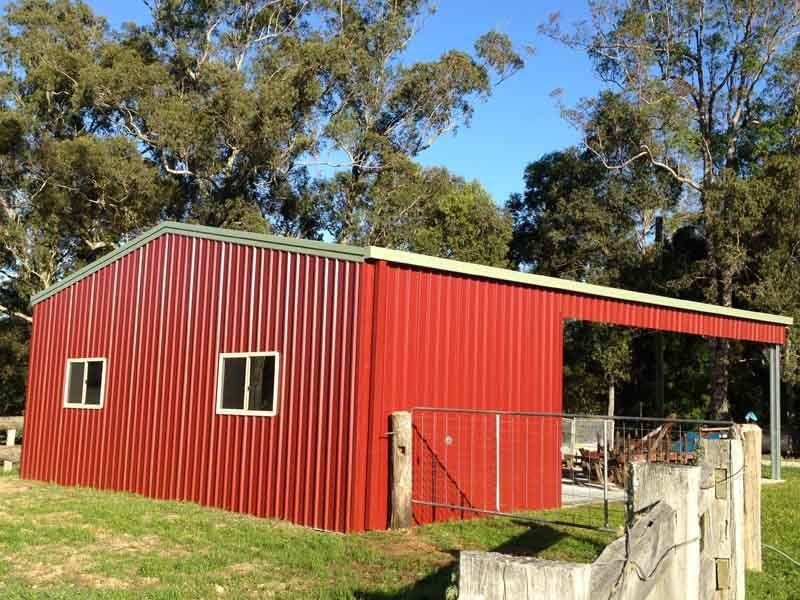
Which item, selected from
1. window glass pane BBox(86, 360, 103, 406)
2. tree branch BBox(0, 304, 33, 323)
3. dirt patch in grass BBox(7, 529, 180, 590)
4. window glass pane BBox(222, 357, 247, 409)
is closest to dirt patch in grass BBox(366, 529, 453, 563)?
dirt patch in grass BBox(7, 529, 180, 590)

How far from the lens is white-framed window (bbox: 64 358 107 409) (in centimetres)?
1208

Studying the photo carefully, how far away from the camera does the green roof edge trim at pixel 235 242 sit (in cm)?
864

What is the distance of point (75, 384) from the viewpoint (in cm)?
1270

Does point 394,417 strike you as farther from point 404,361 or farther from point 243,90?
point 243,90

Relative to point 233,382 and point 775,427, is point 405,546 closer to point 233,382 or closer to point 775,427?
point 233,382

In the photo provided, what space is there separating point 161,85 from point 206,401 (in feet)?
58.2

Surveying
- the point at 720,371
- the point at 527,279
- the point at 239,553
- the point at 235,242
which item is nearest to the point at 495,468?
the point at 527,279

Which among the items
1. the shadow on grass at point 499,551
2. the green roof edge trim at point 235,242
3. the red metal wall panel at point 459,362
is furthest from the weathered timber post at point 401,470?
the green roof edge trim at point 235,242

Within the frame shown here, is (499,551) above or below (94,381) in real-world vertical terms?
below

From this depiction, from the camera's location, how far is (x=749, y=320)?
13609 millimetres

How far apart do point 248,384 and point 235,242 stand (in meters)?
1.78

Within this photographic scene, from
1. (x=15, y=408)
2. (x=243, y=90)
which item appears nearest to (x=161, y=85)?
(x=243, y=90)

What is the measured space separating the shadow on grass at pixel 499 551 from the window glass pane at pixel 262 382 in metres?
2.97

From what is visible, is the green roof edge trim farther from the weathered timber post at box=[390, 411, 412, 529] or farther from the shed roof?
the weathered timber post at box=[390, 411, 412, 529]
